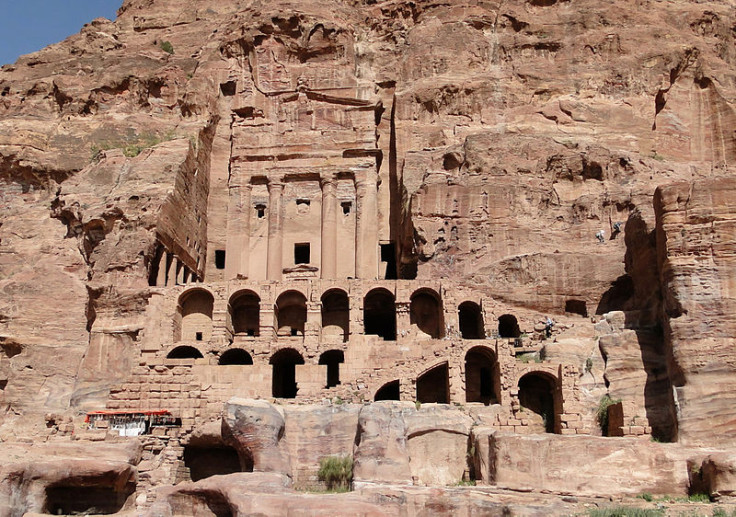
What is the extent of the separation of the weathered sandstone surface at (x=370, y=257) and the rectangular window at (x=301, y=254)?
345 mm

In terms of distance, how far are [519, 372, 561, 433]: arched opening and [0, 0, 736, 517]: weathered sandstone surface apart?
0.32 feet

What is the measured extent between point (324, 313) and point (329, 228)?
26.6 feet

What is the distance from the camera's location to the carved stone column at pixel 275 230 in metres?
50.6

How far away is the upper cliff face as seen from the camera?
42656 millimetres

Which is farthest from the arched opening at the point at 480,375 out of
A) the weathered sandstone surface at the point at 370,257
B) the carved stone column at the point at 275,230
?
the carved stone column at the point at 275,230

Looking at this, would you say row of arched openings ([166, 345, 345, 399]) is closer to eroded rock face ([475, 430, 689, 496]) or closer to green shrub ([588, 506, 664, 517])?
eroded rock face ([475, 430, 689, 496])

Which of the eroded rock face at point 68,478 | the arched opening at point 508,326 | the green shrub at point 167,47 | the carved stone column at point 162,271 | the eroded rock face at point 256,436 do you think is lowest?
the eroded rock face at point 68,478

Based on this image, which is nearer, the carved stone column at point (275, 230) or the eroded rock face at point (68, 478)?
the eroded rock face at point (68, 478)

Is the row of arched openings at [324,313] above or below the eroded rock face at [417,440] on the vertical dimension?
above

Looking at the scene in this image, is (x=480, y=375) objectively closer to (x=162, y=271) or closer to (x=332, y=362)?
(x=332, y=362)

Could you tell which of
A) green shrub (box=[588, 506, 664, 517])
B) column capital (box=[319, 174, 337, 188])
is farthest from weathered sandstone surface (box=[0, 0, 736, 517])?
green shrub (box=[588, 506, 664, 517])

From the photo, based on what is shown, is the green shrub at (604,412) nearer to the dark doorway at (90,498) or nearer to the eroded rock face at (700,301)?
the eroded rock face at (700,301)

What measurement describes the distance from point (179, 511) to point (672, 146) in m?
37.3

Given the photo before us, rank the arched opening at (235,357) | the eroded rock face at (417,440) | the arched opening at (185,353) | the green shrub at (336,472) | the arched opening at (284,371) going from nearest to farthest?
the eroded rock face at (417,440) → the green shrub at (336,472) → the arched opening at (284,371) → the arched opening at (235,357) → the arched opening at (185,353)
